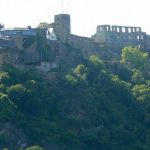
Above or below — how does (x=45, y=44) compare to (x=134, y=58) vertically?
above

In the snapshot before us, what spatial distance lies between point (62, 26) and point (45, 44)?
4761 millimetres

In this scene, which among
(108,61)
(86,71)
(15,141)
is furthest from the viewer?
(108,61)

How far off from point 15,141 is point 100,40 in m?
27.4

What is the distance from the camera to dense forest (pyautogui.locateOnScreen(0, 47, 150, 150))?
60.4 m

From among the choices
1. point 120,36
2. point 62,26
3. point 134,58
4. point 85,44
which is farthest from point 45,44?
point 120,36

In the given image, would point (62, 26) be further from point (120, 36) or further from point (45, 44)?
point (120, 36)

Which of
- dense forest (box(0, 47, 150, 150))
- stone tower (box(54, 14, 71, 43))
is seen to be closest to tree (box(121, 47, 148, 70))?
stone tower (box(54, 14, 71, 43))

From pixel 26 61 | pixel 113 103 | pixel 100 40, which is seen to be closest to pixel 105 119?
pixel 113 103

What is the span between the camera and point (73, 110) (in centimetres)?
6556

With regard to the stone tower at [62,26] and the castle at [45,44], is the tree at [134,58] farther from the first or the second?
the stone tower at [62,26]

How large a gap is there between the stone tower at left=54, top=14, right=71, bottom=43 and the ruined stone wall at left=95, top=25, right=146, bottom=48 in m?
7.70

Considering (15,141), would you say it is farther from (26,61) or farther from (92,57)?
(92,57)

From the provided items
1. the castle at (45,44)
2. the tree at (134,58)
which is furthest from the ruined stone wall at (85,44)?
the tree at (134,58)

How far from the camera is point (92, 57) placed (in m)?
75.2
